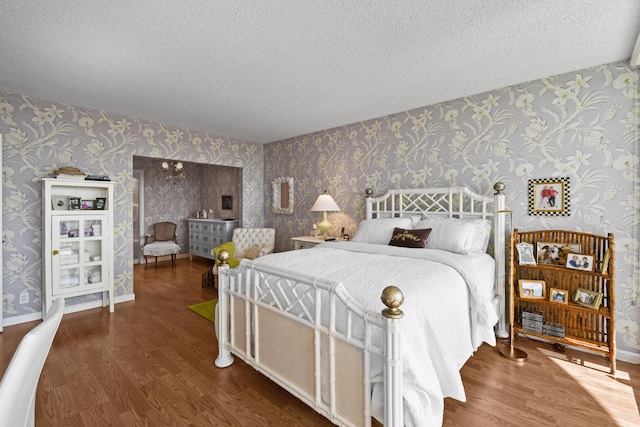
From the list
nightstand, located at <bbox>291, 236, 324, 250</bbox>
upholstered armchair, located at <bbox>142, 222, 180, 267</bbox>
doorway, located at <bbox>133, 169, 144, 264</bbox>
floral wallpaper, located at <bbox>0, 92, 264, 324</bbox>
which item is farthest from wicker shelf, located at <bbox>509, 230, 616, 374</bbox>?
doorway, located at <bbox>133, 169, 144, 264</bbox>

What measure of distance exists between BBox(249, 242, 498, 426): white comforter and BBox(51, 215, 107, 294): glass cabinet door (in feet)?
8.13

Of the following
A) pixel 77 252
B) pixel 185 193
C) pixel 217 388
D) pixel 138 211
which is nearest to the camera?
pixel 217 388

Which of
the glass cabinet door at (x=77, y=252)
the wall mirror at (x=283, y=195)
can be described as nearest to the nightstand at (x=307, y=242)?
the wall mirror at (x=283, y=195)

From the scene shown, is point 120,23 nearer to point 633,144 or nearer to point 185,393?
→ point 185,393

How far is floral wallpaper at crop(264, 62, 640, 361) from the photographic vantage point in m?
2.43

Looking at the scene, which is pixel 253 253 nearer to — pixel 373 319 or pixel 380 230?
pixel 380 230

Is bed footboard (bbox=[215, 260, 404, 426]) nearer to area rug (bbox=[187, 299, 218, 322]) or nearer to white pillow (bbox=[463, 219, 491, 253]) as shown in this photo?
area rug (bbox=[187, 299, 218, 322])

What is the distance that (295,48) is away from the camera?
224 centimetres

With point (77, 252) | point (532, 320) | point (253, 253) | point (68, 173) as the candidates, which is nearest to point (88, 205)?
point (68, 173)

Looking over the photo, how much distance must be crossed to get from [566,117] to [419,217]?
62.3 inches

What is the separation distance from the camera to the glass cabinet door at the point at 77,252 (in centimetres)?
326

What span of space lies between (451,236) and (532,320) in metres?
1.06

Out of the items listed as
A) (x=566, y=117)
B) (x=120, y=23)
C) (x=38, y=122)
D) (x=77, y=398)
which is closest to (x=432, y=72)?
(x=566, y=117)

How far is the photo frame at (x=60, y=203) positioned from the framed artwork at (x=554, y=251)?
5124mm
